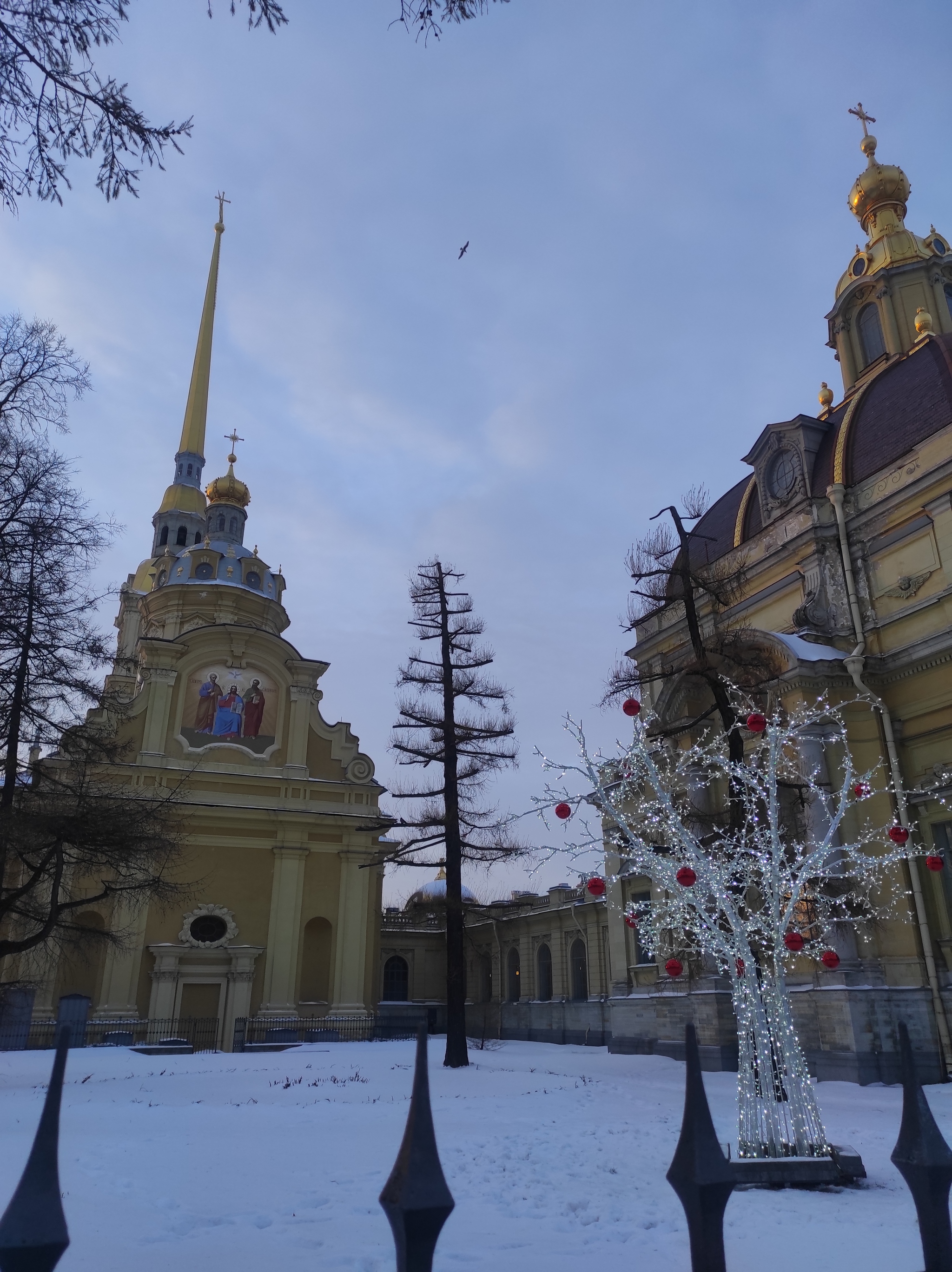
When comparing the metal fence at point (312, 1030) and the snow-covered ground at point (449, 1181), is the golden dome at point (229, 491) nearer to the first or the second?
the metal fence at point (312, 1030)

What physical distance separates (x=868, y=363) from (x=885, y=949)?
1951cm

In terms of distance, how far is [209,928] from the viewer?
31.6 meters

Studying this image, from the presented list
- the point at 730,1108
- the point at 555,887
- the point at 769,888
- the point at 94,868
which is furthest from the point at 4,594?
the point at 555,887

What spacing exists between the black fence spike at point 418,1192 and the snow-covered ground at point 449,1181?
294cm

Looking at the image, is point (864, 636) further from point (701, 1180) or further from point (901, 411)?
point (701, 1180)

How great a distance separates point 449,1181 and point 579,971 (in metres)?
31.0

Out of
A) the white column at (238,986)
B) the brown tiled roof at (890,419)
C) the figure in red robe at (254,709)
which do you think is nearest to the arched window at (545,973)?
the white column at (238,986)

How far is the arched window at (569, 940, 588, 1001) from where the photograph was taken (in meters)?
36.2

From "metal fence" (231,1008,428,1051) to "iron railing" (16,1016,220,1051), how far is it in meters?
1.44

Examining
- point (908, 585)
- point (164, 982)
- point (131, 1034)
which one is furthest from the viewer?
point (164, 982)

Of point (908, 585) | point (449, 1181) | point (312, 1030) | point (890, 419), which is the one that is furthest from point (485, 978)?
point (449, 1181)

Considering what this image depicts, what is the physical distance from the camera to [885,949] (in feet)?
56.7

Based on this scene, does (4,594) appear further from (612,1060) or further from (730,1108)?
(612,1060)

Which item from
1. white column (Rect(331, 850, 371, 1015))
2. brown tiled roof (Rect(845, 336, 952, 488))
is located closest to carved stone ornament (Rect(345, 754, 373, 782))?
white column (Rect(331, 850, 371, 1015))
